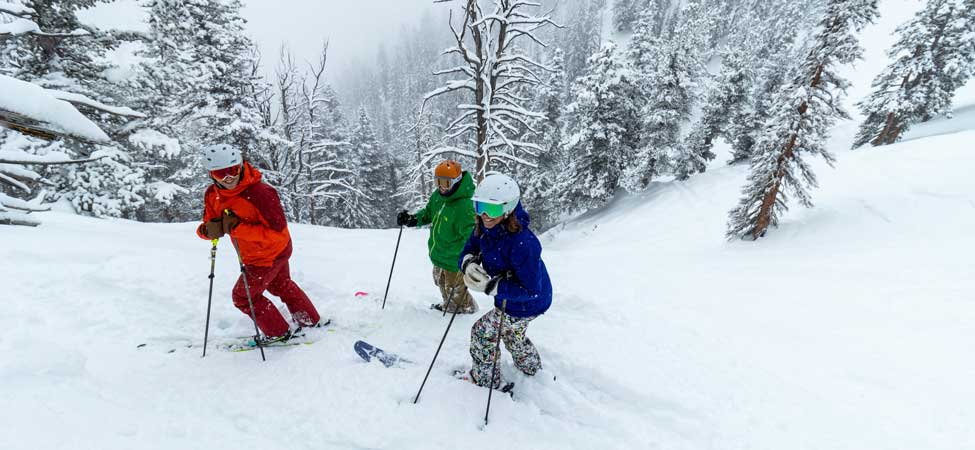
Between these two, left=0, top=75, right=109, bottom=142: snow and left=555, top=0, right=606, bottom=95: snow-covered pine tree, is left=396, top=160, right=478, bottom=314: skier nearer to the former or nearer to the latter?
left=0, top=75, right=109, bottom=142: snow

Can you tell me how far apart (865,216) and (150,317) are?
56.4 ft

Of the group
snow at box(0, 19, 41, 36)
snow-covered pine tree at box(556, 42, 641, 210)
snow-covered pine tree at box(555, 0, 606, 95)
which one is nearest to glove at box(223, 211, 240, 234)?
snow at box(0, 19, 41, 36)

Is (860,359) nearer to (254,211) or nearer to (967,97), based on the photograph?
(254,211)

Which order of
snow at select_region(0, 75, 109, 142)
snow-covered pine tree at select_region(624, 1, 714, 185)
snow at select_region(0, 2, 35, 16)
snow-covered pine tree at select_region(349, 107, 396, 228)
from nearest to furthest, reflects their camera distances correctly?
1. snow at select_region(0, 75, 109, 142)
2. snow at select_region(0, 2, 35, 16)
3. snow-covered pine tree at select_region(624, 1, 714, 185)
4. snow-covered pine tree at select_region(349, 107, 396, 228)

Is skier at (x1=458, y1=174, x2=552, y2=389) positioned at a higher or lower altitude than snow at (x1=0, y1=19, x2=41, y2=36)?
lower

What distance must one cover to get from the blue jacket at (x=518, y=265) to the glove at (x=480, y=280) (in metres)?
0.13

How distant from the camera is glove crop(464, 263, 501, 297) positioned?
3.34 metres

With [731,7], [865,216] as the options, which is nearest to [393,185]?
[865,216]

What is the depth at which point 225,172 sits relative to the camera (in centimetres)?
372

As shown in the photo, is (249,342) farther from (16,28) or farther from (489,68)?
(489,68)

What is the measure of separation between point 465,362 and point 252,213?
2798mm

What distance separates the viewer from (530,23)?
1084 cm

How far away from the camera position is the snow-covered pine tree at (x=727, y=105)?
28.5 meters

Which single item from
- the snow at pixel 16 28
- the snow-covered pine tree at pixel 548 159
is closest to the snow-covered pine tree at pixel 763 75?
the snow-covered pine tree at pixel 548 159
